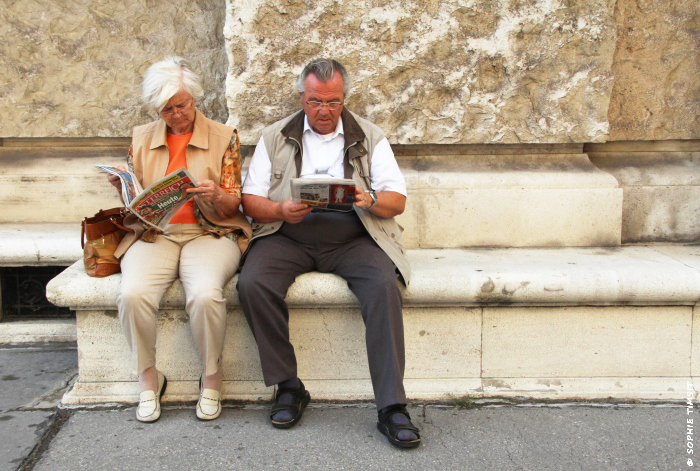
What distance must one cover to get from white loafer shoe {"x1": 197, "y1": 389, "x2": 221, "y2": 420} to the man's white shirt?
0.96 m

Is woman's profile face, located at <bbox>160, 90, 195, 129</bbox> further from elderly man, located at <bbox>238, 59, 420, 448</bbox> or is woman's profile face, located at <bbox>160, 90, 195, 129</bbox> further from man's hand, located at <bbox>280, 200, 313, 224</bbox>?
man's hand, located at <bbox>280, 200, 313, 224</bbox>

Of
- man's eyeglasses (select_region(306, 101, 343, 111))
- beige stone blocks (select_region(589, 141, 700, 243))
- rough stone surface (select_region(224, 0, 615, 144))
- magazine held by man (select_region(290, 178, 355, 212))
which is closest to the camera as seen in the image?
magazine held by man (select_region(290, 178, 355, 212))

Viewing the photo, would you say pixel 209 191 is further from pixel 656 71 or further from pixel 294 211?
pixel 656 71

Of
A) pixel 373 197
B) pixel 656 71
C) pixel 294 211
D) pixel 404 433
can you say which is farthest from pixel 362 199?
pixel 656 71

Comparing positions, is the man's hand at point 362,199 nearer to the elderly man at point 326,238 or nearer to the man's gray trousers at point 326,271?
the elderly man at point 326,238

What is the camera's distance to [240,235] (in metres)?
3.00

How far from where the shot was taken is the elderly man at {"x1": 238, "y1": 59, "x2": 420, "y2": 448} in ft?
8.27

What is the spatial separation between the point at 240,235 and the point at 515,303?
1.37 meters

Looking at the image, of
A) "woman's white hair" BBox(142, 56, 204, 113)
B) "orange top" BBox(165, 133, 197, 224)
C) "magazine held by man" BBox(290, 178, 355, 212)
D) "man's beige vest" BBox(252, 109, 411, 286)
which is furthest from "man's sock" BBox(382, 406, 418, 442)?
"woman's white hair" BBox(142, 56, 204, 113)

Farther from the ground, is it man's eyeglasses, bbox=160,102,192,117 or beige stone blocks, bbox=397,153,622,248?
man's eyeglasses, bbox=160,102,192,117

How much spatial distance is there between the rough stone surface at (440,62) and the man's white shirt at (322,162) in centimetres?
47

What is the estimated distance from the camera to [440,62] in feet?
10.9

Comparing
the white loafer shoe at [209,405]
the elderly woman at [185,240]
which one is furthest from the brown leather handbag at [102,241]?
the white loafer shoe at [209,405]

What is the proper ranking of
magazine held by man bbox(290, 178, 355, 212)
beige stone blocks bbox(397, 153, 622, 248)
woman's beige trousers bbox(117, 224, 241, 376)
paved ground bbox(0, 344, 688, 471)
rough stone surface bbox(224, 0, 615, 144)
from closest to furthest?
paved ground bbox(0, 344, 688, 471), magazine held by man bbox(290, 178, 355, 212), woman's beige trousers bbox(117, 224, 241, 376), rough stone surface bbox(224, 0, 615, 144), beige stone blocks bbox(397, 153, 622, 248)
